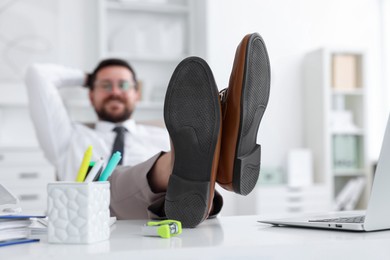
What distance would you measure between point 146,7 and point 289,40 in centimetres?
126

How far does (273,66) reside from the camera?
4473mm

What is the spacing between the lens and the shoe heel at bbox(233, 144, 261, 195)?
100 cm

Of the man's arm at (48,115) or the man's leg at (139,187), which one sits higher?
the man's arm at (48,115)

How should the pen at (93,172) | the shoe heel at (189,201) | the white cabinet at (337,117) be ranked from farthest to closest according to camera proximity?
the white cabinet at (337,117) < the shoe heel at (189,201) < the pen at (93,172)

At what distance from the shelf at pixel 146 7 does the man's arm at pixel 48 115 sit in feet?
5.26

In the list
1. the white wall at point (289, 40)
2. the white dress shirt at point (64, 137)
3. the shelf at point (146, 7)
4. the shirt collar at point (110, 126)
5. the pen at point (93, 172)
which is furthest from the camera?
the white wall at point (289, 40)

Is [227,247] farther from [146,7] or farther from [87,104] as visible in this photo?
[146,7]

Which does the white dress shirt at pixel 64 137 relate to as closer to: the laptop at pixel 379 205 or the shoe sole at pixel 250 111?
the shoe sole at pixel 250 111

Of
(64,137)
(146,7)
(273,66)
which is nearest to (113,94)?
(64,137)

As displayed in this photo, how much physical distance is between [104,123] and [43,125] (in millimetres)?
302

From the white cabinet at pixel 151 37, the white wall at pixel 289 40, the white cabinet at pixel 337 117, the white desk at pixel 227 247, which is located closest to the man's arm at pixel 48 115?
the white cabinet at pixel 151 37

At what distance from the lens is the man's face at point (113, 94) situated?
2.65 m

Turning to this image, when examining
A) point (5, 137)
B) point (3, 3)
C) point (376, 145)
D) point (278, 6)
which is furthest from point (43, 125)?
point (376, 145)

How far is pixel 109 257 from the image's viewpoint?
68cm
